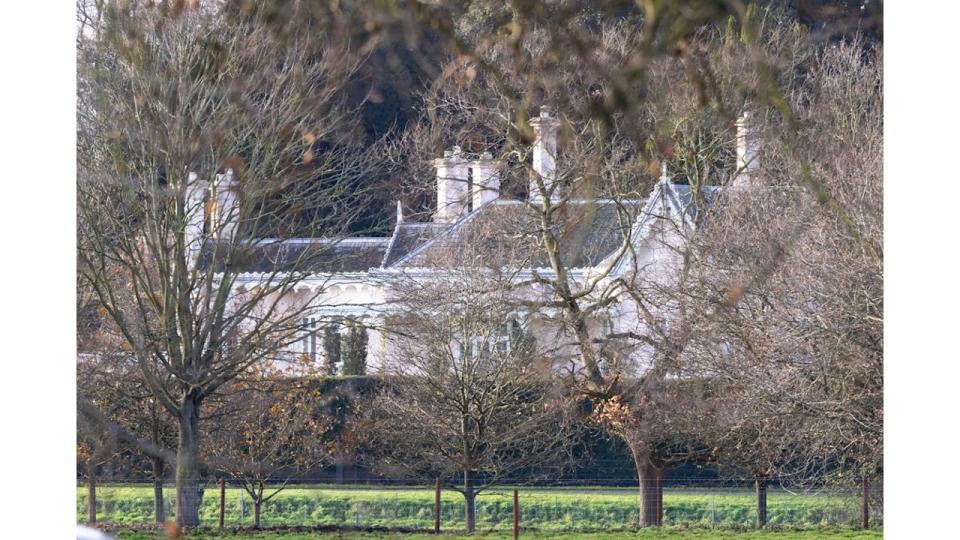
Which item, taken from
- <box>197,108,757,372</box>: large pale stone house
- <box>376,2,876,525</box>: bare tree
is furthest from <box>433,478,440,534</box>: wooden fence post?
<box>376,2,876,525</box>: bare tree

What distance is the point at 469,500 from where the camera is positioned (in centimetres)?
632

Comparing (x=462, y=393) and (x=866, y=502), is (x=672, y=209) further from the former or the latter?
(x=866, y=502)

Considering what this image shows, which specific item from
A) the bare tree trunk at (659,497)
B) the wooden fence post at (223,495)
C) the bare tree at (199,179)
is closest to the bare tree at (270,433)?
the wooden fence post at (223,495)

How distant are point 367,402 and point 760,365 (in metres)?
2.04

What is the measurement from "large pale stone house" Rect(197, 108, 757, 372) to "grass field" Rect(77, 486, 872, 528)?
0.71m

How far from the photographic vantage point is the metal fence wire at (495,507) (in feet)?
18.9

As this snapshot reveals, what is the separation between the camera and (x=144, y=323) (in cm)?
521

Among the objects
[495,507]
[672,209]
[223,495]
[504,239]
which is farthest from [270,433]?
[672,209]

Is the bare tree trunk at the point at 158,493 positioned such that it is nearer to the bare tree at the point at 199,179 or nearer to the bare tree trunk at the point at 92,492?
the bare tree at the point at 199,179

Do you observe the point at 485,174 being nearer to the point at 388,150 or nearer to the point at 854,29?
the point at 388,150

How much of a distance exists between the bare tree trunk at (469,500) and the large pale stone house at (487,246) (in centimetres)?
74

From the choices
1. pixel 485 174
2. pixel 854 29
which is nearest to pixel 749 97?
pixel 854 29

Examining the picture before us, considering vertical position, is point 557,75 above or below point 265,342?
above

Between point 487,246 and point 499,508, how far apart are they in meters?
1.35
